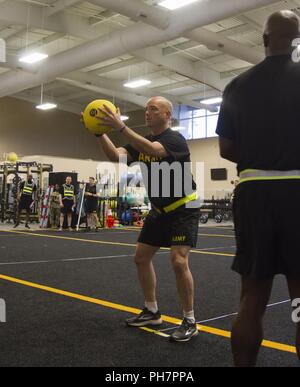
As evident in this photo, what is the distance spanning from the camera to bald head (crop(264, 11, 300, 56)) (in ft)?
5.16

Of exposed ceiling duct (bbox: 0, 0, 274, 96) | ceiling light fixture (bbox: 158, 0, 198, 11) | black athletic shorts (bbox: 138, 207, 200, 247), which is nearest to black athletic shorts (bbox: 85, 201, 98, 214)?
exposed ceiling duct (bbox: 0, 0, 274, 96)

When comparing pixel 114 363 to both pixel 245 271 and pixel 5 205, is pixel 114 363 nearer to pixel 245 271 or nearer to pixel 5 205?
pixel 245 271

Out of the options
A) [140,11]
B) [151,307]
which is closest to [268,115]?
[151,307]

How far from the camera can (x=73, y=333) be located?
2.74 metres

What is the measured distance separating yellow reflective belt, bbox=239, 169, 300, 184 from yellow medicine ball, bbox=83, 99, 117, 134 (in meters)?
0.92

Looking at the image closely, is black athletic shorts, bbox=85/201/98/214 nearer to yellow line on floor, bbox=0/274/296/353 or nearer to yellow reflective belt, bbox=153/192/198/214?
yellow line on floor, bbox=0/274/296/353

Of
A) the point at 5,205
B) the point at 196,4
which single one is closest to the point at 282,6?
the point at 196,4

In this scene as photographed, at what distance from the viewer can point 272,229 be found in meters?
1.49

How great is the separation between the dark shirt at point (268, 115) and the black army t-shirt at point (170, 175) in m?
1.17

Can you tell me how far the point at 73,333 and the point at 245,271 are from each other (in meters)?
1.57

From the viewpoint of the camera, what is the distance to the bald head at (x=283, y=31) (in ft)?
5.16

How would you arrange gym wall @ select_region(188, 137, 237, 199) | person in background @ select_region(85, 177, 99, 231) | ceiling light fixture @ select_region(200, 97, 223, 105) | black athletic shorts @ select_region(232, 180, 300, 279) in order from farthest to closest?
1. gym wall @ select_region(188, 137, 237, 199)
2. ceiling light fixture @ select_region(200, 97, 223, 105)
3. person in background @ select_region(85, 177, 99, 231)
4. black athletic shorts @ select_region(232, 180, 300, 279)

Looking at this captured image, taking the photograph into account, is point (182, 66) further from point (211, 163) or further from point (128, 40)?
point (211, 163)
